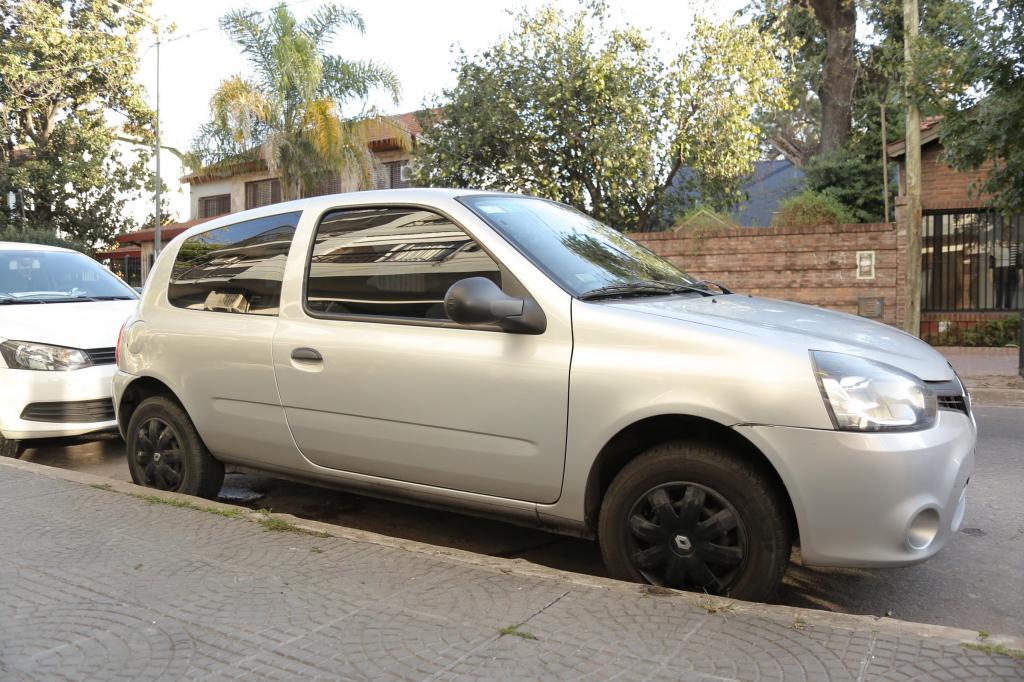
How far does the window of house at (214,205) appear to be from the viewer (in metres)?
38.1

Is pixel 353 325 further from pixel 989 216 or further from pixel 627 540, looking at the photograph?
pixel 989 216

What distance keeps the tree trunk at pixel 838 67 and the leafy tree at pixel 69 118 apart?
23.2m

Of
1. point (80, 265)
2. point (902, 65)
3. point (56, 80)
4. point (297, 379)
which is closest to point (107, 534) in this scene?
point (297, 379)

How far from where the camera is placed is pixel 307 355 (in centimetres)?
438

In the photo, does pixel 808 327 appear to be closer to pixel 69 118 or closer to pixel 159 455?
pixel 159 455

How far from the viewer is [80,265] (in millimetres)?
8250

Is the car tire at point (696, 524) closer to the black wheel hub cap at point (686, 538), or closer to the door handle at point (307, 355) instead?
the black wheel hub cap at point (686, 538)

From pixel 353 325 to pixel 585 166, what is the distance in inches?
582

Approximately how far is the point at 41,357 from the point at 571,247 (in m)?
4.41

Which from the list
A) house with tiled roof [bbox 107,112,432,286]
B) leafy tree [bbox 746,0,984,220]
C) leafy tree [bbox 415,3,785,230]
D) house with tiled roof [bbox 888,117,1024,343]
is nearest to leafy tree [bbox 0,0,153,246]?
house with tiled roof [bbox 107,112,432,286]

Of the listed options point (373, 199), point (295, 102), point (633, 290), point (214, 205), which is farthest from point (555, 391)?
point (214, 205)

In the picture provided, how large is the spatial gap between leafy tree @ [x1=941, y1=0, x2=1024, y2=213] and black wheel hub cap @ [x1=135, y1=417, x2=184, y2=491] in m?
9.71

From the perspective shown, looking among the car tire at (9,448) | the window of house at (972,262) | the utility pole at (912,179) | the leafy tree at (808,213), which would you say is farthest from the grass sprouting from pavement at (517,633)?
the window of house at (972,262)

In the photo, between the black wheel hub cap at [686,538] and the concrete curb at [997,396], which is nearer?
the black wheel hub cap at [686,538]
